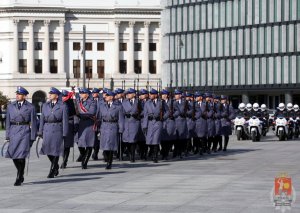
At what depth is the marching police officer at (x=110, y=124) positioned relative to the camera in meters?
24.1

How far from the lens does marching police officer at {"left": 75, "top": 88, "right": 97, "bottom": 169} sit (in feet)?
81.3

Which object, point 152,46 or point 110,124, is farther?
point 152,46

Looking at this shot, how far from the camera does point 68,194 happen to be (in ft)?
58.4

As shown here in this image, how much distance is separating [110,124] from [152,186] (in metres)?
5.36

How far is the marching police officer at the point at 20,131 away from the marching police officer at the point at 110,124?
3993mm

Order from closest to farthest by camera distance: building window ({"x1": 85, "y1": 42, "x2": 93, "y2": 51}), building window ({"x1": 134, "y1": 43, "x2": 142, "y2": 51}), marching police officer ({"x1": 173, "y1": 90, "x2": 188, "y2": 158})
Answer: marching police officer ({"x1": 173, "y1": 90, "x2": 188, "y2": 158}), building window ({"x1": 85, "y1": 42, "x2": 93, "y2": 51}), building window ({"x1": 134, "y1": 43, "x2": 142, "y2": 51})

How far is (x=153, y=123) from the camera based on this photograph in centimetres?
2722

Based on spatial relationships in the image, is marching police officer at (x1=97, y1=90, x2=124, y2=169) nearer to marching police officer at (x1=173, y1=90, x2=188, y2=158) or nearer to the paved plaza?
the paved plaza

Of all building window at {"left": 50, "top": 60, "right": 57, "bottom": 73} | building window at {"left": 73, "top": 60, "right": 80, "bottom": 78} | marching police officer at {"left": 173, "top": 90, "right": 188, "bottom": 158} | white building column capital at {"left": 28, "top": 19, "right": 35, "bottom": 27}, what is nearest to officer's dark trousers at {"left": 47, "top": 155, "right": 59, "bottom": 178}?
marching police officer at {"left": 173, "top": 90, "right": 188, "bottom": 158}

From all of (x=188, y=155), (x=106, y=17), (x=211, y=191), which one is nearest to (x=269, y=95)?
(x=106, y=17)

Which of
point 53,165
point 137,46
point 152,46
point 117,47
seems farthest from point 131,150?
point 152,46

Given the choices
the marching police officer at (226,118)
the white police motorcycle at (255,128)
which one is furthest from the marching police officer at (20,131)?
the white police motorcycle at (255,128)

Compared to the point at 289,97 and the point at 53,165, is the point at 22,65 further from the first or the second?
the point at 53,165

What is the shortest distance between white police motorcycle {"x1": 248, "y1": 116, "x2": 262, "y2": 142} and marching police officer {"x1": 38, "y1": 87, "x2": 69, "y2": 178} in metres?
22.1
